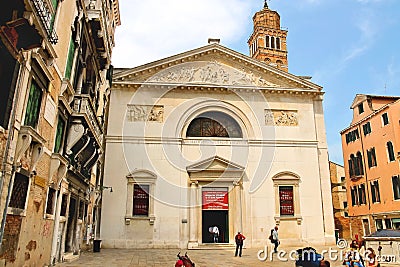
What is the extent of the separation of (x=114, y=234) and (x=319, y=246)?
38.5 ft

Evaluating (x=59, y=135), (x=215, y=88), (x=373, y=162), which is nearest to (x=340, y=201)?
(x=373, y=162)

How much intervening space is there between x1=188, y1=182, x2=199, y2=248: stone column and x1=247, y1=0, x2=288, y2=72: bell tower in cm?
3167

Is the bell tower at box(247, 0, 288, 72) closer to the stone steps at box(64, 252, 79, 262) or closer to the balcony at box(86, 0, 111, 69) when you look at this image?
the balcony at box(86, 0, 111, 69)

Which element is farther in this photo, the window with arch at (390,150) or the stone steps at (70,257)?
the window with arch at (390,150)

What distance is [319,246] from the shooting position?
768 inches

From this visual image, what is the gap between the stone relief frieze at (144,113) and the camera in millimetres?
20703

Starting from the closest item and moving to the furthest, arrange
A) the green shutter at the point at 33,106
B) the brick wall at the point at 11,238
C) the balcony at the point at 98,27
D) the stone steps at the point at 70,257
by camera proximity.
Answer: the brick wall at the point at 11,238, the green shutter at the point at 33,106, the stone steps at the point at 70,257, the balcony at the point at 98,27

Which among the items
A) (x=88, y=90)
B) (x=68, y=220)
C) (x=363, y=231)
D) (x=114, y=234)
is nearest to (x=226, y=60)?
(x=88, y=90)

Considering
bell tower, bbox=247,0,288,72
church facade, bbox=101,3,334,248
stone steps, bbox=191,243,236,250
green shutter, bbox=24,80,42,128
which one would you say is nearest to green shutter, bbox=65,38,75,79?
green shutter, bbox=24,80,42,128

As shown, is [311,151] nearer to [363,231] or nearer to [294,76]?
[294,76]

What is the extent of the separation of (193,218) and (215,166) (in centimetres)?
329

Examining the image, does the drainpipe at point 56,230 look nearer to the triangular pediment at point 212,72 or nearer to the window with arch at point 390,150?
the triangular pediment at point 212,72

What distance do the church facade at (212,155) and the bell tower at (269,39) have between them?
2632 centimetres

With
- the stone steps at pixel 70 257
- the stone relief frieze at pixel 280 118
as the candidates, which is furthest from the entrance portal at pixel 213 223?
the stone steps at pixel 70 257
